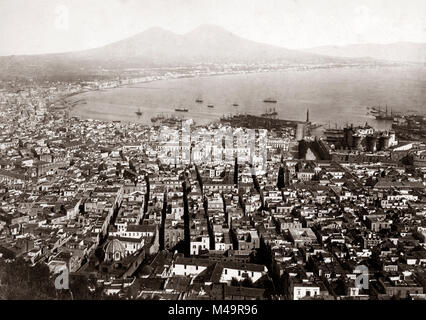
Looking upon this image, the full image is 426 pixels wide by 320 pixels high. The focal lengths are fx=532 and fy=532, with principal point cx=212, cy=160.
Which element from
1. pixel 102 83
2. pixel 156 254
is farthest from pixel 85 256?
pixel 102 83

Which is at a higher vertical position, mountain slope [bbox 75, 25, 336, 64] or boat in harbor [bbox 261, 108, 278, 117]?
mountain slope [bbox 75, 25, 336, 64]

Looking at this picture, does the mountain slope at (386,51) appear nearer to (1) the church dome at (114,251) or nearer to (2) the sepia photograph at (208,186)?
(2) the sepia photograph at (208,186)

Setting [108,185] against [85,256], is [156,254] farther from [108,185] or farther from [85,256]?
[108,185]

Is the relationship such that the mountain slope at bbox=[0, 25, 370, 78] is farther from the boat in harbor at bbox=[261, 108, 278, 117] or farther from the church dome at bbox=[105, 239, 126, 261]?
the church dome at bbox=[105, 239, 126, 261]

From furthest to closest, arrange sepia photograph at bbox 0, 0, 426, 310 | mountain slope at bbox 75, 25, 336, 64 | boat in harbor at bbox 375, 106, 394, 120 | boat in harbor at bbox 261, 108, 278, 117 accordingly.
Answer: boat in harbor at bbox 261, 108, 278, 117 < boat in harbor at bbox 375, 106, 394, 120 < mountain slope at bbox 75, 25, 336, 64 < sepia photograph at bbox 0, 0, 426, 310

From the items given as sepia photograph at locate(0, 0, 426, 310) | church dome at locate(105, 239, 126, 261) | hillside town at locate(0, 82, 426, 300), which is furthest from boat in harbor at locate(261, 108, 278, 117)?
church dome at locate(105, 239, 126, 261)

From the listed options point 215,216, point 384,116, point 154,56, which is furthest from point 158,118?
point 215,216
